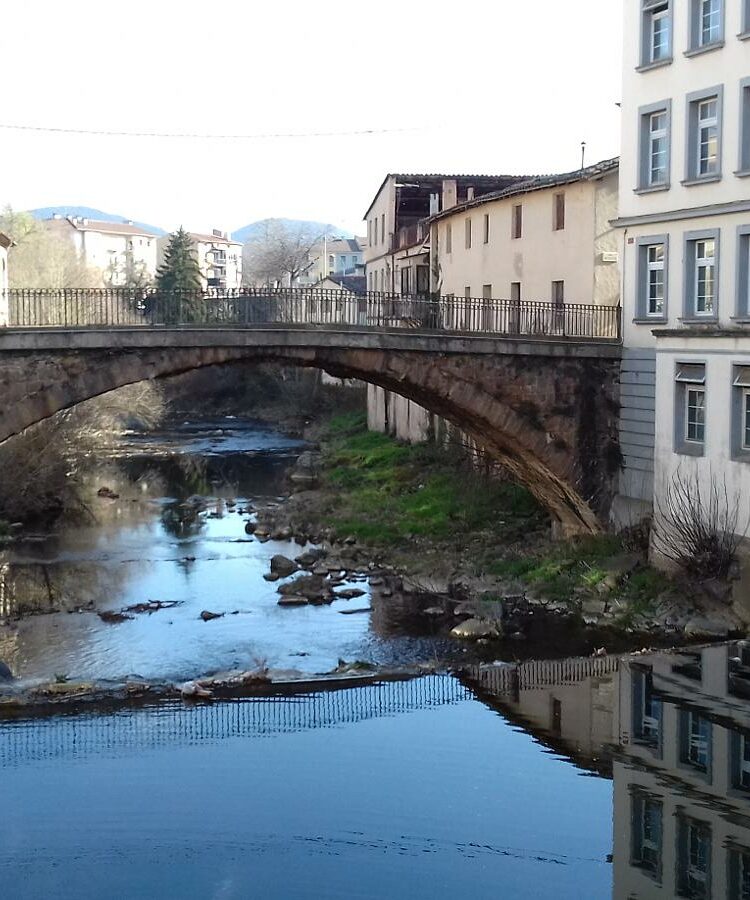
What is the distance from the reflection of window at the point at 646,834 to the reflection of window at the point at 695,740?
1.20 metres

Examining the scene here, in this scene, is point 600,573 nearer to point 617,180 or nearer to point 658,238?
point 658,238

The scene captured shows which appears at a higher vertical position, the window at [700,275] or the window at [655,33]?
the window at [655,33]

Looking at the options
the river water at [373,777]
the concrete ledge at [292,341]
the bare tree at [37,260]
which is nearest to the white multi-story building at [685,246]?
the concrete ledge at [292,341]

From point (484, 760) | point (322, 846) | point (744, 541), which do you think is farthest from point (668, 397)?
point (322, 846)

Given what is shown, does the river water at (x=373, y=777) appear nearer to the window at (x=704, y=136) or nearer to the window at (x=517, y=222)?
the window at (x=704, y=136)

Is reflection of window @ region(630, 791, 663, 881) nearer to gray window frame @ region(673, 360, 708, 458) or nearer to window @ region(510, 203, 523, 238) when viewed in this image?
gray window frame @ region(673, 360, 708, 458)

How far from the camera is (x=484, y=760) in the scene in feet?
51.8

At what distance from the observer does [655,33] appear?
937 inches

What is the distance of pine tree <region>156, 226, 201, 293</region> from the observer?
68938 millimetres

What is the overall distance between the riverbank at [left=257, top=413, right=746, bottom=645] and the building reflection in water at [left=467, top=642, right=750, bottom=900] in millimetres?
1771

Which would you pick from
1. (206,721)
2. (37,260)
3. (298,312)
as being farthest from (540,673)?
(37,260)

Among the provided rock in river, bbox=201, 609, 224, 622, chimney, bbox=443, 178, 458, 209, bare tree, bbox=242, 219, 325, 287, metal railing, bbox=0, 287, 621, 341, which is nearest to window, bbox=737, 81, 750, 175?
metal railing, bbox=0, 287, 621, 341

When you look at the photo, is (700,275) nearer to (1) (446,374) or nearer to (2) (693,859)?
(1) (446,374)

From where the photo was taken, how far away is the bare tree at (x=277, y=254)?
9779 centimetres
